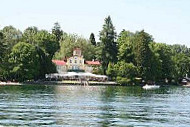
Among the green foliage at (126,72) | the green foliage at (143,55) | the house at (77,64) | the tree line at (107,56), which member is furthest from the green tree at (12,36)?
the green foliage at (143,55)

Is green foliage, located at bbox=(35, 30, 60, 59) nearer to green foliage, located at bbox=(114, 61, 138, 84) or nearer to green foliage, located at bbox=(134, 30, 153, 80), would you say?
green foliage, located at bbox=(114, 61, 138, 84)

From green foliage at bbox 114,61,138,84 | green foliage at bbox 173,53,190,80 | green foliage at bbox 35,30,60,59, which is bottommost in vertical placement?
green foliage at bbox 114,61,138,84

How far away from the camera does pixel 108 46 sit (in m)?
128

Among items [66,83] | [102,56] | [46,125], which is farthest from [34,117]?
[102,56]

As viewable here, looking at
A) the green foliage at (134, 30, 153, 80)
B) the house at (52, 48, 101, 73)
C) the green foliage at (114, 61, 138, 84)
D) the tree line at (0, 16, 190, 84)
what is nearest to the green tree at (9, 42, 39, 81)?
the tree line at (0, 16, 190, 84)

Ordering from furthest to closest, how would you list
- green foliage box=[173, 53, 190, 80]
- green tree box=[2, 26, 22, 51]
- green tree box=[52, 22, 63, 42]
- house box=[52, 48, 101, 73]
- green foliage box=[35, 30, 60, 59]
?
green tree box=[52, 22, 63, 42]
green foliage box=[173, 53, 190, 80]
house box=[52, 48, 101, 73]
green foliage box=[35, 30, 60, 59]
green tree box=[2, 26, 22, 51]

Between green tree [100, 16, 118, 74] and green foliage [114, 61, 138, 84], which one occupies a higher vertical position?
green tree [100, 16, 118, 74]

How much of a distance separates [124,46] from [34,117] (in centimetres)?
9239

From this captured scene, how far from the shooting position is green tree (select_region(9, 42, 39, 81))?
4515 inches

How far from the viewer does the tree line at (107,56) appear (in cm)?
11669

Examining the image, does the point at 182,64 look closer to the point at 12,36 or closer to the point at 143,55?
the point at 143,55

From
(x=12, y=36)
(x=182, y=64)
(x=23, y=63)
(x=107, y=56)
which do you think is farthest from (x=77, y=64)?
(x=182, y=64)

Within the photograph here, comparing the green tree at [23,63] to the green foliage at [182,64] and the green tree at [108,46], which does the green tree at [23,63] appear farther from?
the green foliage at [182,64]

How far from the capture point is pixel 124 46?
128125 millimetres
